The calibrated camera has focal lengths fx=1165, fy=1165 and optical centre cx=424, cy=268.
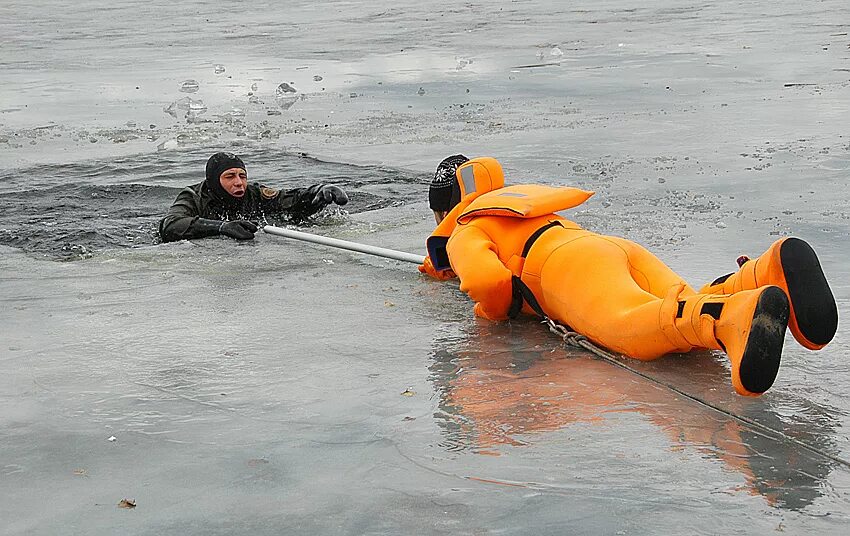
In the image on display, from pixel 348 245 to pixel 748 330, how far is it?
9.67 ft

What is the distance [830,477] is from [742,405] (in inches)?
23.1

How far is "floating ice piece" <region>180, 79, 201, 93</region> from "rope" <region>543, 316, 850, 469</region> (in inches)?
350

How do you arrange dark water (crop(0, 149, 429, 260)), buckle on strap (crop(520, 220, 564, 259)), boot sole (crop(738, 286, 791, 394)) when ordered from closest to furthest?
1. boot sole (crop(738, 286, 791, 394))
2. buckle on strap (crop(520, 220, 564, 259))
3. dark water (crop(0, 149, 429, 260))

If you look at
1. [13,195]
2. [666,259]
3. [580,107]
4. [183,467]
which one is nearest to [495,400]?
[183,467]

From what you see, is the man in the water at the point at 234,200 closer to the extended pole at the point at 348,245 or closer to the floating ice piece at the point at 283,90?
→ the extended pole at the point at 348,245

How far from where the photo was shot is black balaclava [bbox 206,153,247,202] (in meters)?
7.12

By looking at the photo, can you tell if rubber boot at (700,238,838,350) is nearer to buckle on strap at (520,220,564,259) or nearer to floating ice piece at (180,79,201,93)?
buckle on strap at (520,220,564,259)

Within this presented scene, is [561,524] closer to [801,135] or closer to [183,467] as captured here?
[183,467]

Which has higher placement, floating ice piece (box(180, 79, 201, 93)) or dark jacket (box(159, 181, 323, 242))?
floating ice piece (box(180, 79, 201, 93))

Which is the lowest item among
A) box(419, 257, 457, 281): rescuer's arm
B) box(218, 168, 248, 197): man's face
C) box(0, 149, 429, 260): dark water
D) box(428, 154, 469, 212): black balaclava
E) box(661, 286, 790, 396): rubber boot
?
box(0, 149, 429, 260): dark water

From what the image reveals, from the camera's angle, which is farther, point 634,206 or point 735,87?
point 735,87

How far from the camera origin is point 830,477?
2.96 metres

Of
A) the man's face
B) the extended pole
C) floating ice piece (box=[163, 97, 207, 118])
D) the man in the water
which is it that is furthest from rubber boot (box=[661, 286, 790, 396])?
floating ice piece (box=[163, 97, 207, 118])

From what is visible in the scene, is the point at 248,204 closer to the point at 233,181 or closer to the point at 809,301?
the point at 233,181
